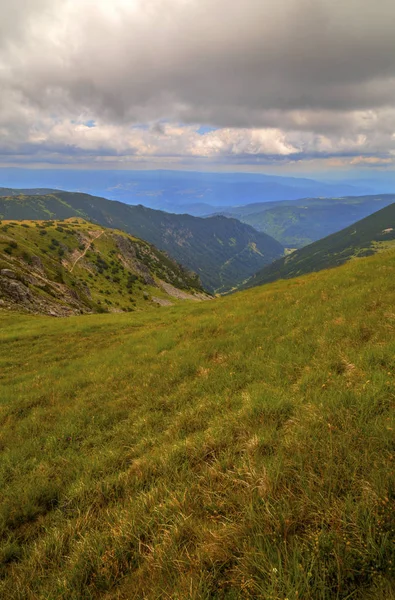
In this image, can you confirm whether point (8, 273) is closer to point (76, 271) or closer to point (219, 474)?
point (219, 474)

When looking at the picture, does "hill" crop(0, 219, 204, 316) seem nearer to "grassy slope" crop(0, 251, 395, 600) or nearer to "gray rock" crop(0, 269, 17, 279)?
"gray rock" crop(0, 269, 17, 279)

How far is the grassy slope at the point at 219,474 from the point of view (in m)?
3.28

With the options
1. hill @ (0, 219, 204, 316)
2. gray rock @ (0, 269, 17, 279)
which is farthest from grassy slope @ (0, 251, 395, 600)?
hill @ (0, 219, 204, 316)

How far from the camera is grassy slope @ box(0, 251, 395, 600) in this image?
328 cm

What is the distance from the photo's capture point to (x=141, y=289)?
564 feet

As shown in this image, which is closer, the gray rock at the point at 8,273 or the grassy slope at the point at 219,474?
the grassy slope at the point at 219,474

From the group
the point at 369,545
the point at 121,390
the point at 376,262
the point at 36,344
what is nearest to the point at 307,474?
the point at 369,545

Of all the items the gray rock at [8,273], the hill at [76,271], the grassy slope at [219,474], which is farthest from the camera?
the hill at [76,271]

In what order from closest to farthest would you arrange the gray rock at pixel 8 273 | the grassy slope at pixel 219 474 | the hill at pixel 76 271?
the grassy slope at pixel 219 474 → the gray rock at pixel 8 273 → the hill at pixel 76 271

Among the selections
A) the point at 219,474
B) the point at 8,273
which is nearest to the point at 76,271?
the point at 8,273

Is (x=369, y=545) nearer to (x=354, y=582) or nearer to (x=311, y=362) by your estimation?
A: (x=354, y=582)

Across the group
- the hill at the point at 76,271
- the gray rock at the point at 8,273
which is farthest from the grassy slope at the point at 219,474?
the hill at the point at 76,271

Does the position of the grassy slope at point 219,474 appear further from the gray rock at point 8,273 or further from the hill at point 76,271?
the hill at point 76,271

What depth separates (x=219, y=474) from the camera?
5211 mm
